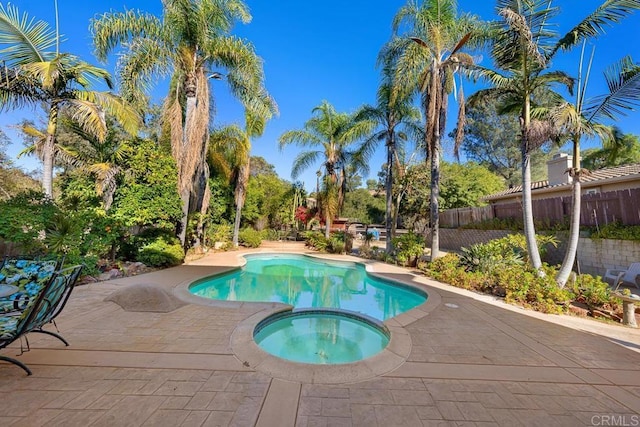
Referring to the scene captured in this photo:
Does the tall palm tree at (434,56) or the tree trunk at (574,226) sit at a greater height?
the tall palm tree at (434,56)

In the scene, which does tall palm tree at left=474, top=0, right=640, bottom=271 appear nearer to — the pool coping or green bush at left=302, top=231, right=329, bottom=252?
the pool coping

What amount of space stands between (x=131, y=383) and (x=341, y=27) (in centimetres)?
1347

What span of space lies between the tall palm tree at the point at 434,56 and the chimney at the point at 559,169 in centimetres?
746

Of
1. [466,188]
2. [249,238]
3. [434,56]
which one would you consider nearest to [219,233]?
[249,238]

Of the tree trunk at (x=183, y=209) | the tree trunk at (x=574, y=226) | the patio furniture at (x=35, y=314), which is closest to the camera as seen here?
the patio furniture at (x=35, y=314)

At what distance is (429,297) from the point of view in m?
6.11

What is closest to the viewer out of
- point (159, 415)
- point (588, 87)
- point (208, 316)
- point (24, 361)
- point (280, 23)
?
point (159, 415)

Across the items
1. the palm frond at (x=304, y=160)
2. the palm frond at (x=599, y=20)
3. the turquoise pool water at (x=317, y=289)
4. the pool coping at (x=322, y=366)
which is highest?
the palm frond at (x=599, y=20)

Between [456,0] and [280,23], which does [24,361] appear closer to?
[280,23]

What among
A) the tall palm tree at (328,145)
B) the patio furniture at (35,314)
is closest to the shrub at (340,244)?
the tall palm tree at (328,145)

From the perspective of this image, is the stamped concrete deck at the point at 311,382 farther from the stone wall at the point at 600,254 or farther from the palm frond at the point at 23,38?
the palm frond at the point at 23,38

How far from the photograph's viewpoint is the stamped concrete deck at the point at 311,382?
86.7 inches

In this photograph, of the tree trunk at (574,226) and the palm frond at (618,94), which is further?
the tree trunk at (574,226)

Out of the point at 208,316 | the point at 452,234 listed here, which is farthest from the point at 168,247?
the point at 452,234
